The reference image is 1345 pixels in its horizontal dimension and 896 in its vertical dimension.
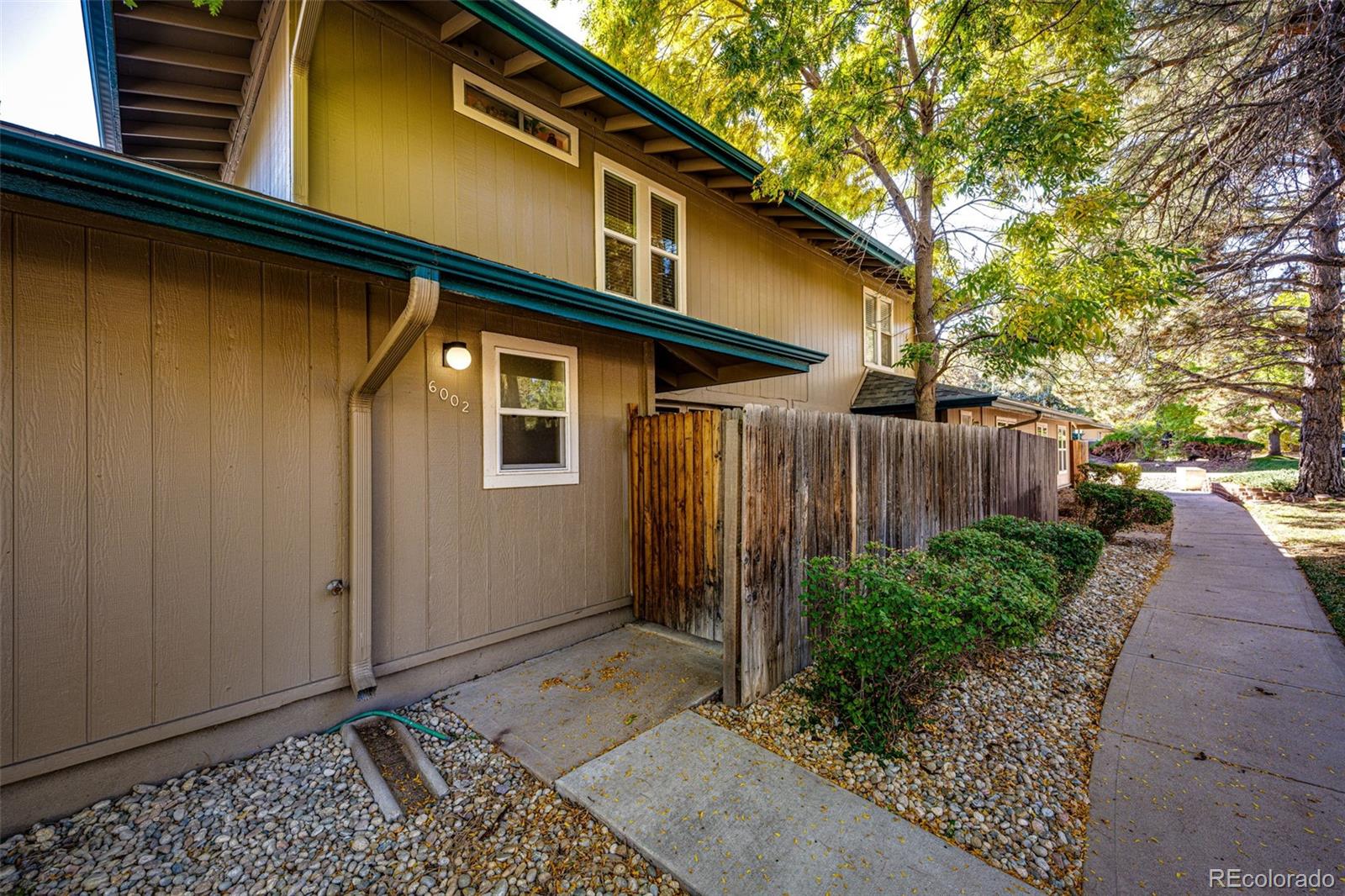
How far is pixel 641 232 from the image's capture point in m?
5.73

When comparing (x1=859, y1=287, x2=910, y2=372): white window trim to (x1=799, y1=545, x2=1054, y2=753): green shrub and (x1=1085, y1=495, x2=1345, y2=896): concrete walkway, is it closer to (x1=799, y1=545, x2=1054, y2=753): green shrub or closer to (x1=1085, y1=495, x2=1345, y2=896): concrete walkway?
(x1=1085, y1=495, x2=1345, y2=896): concrete walkway

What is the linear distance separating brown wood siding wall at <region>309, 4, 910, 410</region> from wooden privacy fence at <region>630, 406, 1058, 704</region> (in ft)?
6.59

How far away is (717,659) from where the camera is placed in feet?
14.1

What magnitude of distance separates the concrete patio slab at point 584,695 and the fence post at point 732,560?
225 mm

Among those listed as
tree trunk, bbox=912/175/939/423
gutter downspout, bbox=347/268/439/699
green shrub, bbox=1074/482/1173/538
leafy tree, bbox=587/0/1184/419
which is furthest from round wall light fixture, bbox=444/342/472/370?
green shrub, bbox=1074/482/1173/538

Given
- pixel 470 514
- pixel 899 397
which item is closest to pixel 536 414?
pixel 470 514

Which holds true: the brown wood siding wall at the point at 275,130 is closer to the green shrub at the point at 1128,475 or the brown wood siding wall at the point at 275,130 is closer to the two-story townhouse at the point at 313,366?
the two-story townhouse at the point at 313,366

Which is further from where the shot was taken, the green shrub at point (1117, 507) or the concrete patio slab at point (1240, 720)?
the green shrub at point (1117, 507)

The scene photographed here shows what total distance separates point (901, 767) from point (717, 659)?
1665mm

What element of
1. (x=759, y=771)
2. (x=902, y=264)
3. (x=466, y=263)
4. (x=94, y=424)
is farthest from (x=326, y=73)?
(x=902, y=264)

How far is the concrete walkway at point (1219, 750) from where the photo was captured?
2.26 metres

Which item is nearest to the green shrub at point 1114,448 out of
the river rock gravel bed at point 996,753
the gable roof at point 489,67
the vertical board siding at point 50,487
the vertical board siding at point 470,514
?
the river rock gravel bed at point 996,753

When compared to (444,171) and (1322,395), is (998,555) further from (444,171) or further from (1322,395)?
(1322,395)

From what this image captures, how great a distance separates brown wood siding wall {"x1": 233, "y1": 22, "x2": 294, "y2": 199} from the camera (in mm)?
3580
